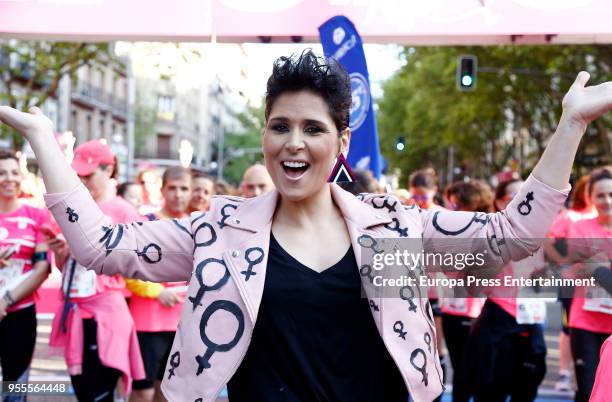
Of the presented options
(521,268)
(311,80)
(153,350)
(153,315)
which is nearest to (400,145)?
(153,315)

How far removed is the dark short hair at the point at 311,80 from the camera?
2758 millimetres

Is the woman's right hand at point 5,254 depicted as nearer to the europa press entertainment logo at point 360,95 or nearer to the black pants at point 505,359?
the europa press entertainment logo at point 360,95

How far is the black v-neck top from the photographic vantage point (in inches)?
105

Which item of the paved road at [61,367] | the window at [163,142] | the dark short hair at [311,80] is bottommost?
the paved road at [61,367]

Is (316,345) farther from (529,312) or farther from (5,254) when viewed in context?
(529,312)

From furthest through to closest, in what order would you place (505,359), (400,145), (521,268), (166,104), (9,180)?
(166,104) < (400,145) < (505,359) < (9,180) < (521,268)

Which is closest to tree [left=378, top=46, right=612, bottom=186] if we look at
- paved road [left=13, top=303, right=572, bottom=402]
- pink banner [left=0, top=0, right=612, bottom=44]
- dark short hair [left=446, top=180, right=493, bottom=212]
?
paved road [left=13, top=303, right=572, bottom=402]

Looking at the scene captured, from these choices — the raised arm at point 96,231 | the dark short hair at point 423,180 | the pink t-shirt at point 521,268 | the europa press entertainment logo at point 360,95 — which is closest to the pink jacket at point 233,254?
the raised arm at point 96,231

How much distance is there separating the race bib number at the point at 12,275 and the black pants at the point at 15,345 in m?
0.23

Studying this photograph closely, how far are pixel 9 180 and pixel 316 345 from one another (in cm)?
410

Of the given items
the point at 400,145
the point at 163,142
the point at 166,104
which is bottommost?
the point at 400,145

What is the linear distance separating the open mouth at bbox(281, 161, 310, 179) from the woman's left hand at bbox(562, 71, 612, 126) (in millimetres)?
759

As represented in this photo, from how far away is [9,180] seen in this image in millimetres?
6188

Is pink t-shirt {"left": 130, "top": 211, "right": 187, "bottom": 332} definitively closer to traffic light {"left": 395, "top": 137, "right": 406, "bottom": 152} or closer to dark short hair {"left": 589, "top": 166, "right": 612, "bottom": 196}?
traffic light {"left": 395, "top": 137, "right": 406, "bottom": 152}
